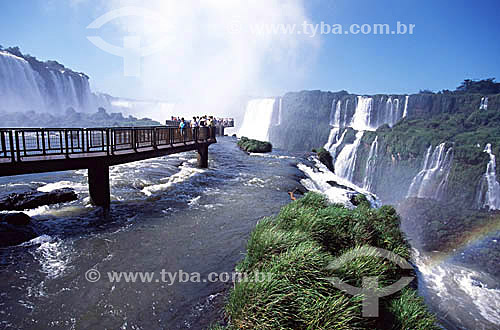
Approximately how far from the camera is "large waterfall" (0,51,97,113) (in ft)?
207

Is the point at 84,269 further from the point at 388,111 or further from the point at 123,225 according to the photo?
the point at 388,111

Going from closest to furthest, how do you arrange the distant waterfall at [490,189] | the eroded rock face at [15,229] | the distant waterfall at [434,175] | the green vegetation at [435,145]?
the eroded rock face at [15,229], the distant waterfall at [490,189], the green vegetation at [435,145], the distant waterfall at [434,175]

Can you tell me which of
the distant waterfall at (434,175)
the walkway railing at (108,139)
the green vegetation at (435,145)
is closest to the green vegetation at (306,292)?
the walkway railing at (108,139)

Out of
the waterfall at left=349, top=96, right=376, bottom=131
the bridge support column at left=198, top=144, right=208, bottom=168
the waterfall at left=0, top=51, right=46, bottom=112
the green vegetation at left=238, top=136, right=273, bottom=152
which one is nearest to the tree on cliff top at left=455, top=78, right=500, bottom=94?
the waterfall at left=349, top=96, right=376, bottom=131

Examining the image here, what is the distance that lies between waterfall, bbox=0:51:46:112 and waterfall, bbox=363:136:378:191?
78326 mm

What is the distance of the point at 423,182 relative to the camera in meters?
37.1

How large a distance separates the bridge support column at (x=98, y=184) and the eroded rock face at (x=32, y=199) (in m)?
1.63

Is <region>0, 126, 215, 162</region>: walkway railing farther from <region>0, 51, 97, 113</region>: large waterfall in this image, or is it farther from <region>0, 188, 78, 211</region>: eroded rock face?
<region>0, 51, 97, 113</region>: large waterfall

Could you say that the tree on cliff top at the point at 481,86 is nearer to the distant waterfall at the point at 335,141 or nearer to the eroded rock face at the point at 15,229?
the distant waterfall at the point at 335,141

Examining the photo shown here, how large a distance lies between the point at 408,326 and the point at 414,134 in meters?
46.2

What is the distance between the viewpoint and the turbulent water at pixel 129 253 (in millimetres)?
4883

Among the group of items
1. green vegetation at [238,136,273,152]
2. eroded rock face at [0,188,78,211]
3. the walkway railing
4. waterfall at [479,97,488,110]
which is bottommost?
eroded rock face at [0,188,78,211]

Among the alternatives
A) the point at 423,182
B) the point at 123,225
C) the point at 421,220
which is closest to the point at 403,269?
the point at 123,225

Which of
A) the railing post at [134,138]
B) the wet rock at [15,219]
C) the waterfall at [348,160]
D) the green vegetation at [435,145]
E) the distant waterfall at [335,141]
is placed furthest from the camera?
the distant waterfall at [335,141]
